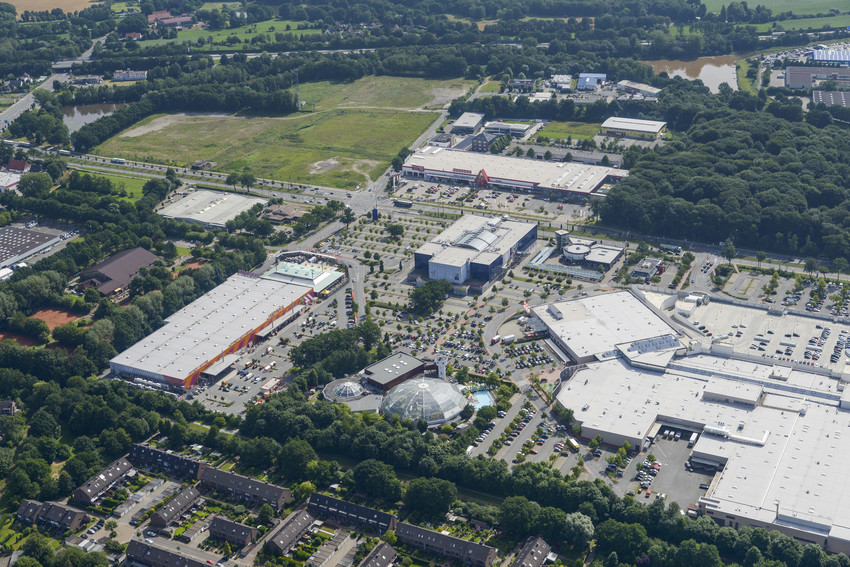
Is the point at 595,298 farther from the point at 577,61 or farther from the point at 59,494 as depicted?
the point at 577,61

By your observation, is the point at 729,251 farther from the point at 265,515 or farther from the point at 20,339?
the point at 20,339

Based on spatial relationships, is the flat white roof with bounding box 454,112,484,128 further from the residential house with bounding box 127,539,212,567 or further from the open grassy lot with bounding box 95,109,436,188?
the residential house with bounding box 127,539,212,567

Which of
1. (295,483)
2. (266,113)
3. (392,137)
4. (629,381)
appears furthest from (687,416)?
(266,113)

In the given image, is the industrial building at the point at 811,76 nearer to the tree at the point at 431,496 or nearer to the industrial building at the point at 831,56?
the industrial building at the point at 831,56

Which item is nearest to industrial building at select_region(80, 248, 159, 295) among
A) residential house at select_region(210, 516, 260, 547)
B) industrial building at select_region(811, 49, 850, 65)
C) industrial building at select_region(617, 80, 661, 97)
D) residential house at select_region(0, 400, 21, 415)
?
residential house at select_region(0, 400, 21, 415)

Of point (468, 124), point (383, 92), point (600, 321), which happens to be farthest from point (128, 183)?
point (600, 321)
